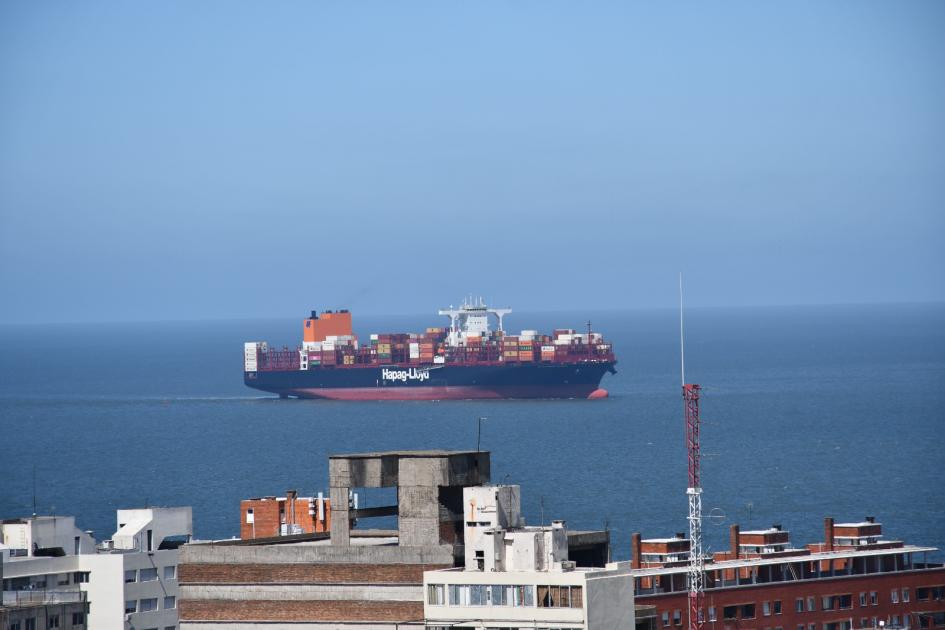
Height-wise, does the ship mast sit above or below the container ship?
below

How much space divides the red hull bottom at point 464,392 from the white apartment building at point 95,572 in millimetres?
130357

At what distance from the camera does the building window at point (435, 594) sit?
3425 cm

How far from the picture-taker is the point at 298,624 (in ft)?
117

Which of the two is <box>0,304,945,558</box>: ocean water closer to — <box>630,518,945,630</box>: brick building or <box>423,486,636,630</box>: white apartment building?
<box>630,518,945,630</box>: brick building

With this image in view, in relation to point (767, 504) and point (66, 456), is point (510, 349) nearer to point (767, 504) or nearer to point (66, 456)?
point (66, 456)

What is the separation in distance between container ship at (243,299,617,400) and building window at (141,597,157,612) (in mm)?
126661

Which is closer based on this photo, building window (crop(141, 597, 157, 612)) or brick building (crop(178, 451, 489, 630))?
brick building (crop(178, 451, 489, 630))

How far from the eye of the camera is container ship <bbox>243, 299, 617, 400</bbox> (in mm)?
180250

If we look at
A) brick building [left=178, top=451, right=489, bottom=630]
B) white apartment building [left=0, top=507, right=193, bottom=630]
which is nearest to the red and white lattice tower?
brick building [left=178, top=451, right=489, bottom=630]

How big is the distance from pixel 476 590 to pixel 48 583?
1727 cm

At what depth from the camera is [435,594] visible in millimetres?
34281

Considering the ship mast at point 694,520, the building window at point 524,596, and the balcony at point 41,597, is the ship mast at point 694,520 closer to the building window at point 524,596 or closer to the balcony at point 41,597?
the building window at point 524,596

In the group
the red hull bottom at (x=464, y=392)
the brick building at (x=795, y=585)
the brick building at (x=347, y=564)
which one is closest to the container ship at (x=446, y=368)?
the red hull bottom at (x=464, y=392)

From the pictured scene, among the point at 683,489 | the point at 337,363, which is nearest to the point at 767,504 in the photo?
the point at 683,489
